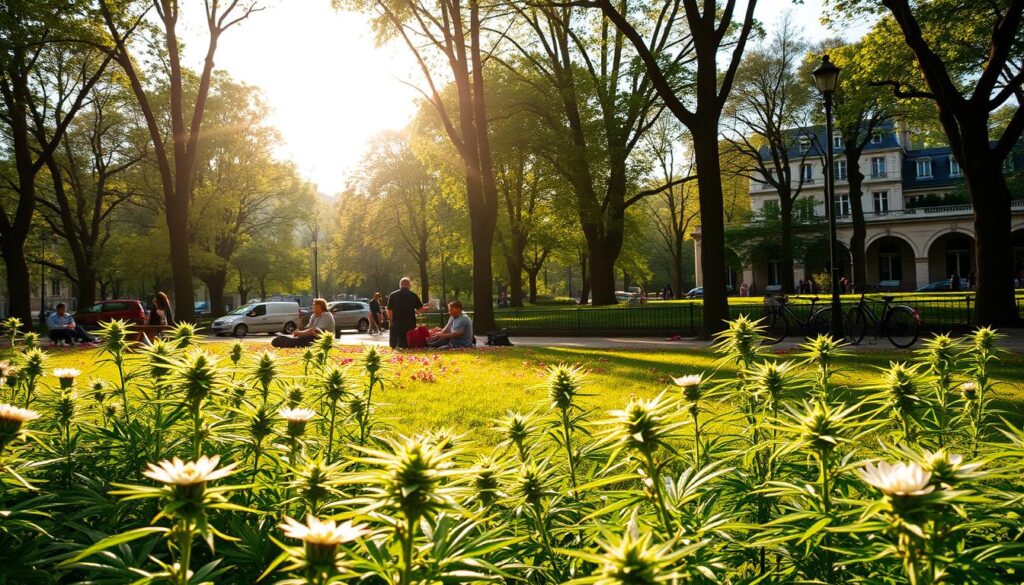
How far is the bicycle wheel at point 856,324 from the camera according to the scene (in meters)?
14.9

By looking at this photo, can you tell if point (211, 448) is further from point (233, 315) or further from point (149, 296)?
point (149, 296)

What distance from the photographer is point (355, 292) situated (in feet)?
285

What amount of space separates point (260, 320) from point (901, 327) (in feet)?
92.9

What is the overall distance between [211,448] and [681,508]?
5.98ft

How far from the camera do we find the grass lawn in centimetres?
596

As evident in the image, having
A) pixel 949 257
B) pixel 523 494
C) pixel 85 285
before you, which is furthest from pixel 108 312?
pixel 949 257

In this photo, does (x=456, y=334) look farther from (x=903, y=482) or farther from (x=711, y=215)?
(x=903, y=482)

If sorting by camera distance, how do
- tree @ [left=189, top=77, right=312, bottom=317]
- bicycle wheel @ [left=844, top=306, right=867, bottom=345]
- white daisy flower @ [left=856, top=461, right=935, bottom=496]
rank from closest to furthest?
white daisy flower @ [left=856, top=461, right=935, bottom=496] < bicycle wheel @ [left=844, top=306, right=867, bottom=345] < tree @ [left=189, top=77, right=312, bottom=317]

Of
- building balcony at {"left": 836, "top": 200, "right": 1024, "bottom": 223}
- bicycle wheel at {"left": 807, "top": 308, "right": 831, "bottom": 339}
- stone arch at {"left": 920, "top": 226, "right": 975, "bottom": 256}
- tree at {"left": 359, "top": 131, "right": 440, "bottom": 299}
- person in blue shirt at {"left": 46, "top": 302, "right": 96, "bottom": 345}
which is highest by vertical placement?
tree at {"left": 359, "top": 131, "right": 440, "bottom": 299}

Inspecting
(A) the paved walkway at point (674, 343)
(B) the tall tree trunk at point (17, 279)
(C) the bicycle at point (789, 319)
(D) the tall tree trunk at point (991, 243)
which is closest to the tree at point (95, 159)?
(B) the tall tree trunk at point (17, 279)

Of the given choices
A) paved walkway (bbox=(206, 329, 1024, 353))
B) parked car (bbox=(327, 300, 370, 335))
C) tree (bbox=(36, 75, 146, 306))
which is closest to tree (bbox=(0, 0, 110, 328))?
tree (bbox=(36, 75, 146, 306))

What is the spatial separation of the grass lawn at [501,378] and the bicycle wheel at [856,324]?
3.12 meters

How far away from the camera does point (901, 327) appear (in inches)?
551

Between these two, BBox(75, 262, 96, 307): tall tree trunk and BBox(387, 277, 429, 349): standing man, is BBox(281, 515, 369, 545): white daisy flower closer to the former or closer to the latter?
BBox(387, 277, 429, 349): standing man
